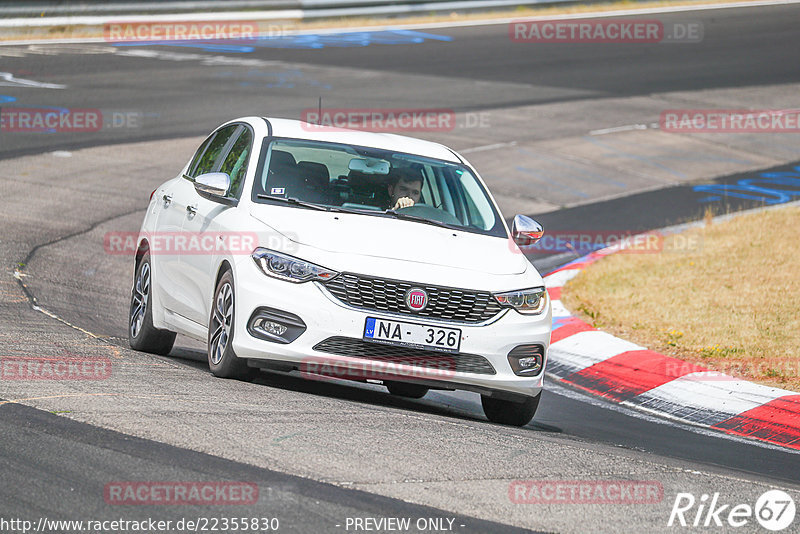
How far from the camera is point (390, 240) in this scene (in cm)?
761

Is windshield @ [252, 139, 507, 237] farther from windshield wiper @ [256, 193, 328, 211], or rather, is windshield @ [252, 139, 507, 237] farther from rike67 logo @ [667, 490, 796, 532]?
rike67 logo @ [667, 490, 796, 532]

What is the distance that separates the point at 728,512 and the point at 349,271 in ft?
8.60

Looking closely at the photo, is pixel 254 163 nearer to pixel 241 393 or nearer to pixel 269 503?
pixel 241 393

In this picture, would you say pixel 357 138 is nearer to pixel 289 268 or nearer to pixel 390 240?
pixel 390 240

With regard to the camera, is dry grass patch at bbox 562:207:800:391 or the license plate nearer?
the license plate

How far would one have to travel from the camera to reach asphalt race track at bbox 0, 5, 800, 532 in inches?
216

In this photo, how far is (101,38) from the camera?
2766 cm
